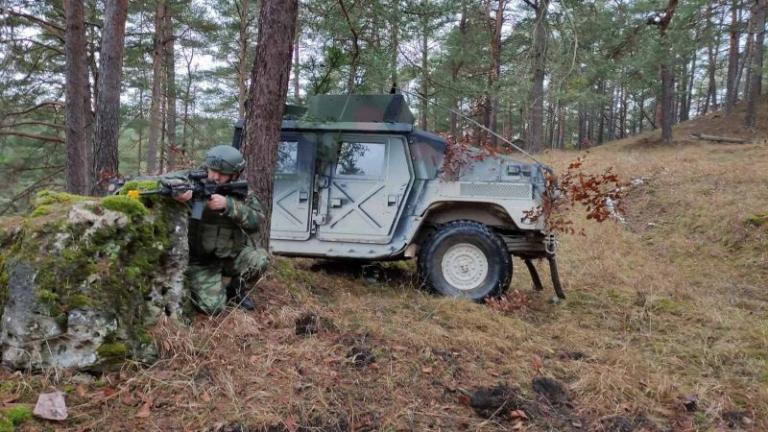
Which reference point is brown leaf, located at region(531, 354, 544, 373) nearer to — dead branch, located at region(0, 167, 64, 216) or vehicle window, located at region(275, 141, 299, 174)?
vehicle window, located at region(275, 141, 299, 174)

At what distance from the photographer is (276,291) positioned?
4215 millimetres

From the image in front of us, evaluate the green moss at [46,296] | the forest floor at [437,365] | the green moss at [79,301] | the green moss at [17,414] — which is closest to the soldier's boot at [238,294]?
the forest floor at [437,365]

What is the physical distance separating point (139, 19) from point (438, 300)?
44.7 feet

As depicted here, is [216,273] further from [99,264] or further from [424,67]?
[424,67]

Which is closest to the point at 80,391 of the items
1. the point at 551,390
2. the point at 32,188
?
the point at 551,390

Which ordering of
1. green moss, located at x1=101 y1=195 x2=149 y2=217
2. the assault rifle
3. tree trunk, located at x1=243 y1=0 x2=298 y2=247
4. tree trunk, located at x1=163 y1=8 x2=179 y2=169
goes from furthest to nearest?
tree trunk, located at x1=163 y1=8 x2=179 y2=169 → tree trunk, located at x1=243 y1=0 x2=298 y2=247 → the assault rifle → green moss, located at x1=101 y1=195 x2=149 y2=217

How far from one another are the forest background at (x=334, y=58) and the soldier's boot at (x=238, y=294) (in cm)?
177

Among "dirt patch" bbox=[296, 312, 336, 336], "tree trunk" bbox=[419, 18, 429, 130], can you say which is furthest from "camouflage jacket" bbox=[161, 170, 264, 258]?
"tree trunk" bbox=[419, 18, 429, 130]

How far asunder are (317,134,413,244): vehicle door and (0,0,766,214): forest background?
776 millimetres

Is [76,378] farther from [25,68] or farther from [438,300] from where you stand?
[25,68]

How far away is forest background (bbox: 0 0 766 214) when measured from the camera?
5.96 m

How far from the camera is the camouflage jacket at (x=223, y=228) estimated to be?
3.45 m

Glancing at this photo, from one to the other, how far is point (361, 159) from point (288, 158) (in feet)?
2.72

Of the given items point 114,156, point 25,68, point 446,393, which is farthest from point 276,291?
point 25,68
